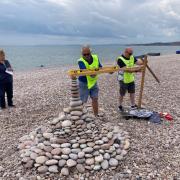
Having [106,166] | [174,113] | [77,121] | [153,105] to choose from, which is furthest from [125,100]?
[106,166]

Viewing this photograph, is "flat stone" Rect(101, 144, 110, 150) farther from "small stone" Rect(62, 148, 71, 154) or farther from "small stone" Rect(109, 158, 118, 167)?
"small stone" Rect(62, 148, 71, 154)

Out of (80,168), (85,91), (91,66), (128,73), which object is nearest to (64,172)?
(80,168)

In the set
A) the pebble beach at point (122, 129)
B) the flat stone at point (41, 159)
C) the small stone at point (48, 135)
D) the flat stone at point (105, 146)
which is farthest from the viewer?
the small stone at point (48, 135)

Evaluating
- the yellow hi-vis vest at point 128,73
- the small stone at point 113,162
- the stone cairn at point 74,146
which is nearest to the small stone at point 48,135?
the stone cairn at point 74,146

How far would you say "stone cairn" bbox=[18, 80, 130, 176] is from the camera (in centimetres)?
602

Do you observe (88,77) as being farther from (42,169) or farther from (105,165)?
(42,169)

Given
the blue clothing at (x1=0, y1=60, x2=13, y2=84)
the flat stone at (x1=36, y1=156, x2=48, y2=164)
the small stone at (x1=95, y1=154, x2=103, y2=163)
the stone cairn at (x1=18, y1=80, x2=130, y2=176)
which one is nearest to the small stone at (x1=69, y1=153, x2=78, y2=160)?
the stone cairn at (x1=18, y1=80, x2=130, y2=176)

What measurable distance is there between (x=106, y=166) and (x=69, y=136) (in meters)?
1.17

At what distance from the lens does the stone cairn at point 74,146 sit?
6016 mm

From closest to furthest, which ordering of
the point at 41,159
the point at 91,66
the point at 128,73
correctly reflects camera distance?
the point at 41,159 < the point at 91,66 < the point at 128,73

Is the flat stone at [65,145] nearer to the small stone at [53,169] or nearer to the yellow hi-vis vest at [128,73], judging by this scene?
the small stone at [53,169]

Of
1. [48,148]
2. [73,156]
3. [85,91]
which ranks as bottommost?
[73,156]

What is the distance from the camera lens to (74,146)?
6.30m

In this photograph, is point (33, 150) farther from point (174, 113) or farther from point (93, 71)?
point (174, 113)
